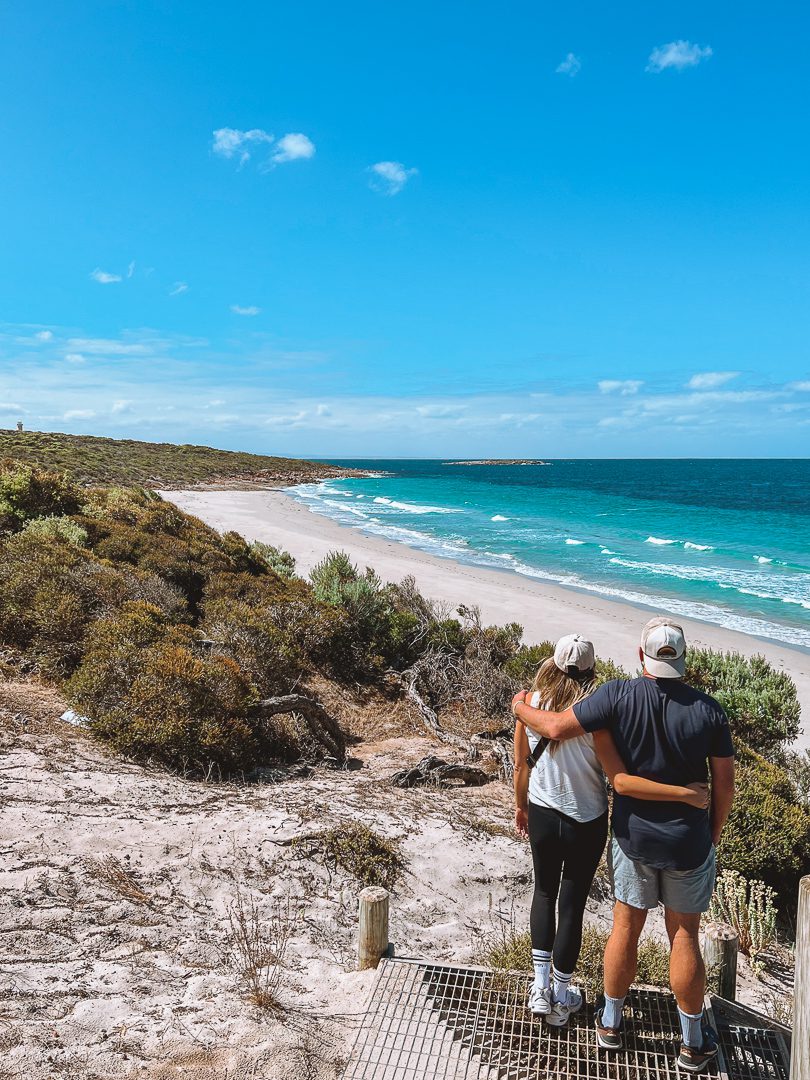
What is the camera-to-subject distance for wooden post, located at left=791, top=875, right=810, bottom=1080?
216 centimetres

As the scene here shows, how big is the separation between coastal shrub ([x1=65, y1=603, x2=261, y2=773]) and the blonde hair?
386 centimetres

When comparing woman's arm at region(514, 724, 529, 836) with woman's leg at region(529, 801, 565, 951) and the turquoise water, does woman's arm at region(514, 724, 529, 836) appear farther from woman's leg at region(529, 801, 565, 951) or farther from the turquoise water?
the turquoise water

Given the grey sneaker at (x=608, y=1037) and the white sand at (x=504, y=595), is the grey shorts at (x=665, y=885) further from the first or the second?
the white sand at (x=504, y=595)

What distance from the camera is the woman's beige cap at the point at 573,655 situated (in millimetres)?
2988

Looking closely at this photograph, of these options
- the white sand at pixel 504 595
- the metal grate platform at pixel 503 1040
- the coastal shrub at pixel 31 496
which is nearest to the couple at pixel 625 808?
the metal grate platform at pixel 503 1040

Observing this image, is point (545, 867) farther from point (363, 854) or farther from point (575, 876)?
point (363, 854)

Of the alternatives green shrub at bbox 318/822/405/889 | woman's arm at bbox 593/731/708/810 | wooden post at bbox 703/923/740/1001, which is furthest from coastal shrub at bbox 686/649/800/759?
woman's arm at bbox 593/731/708/810

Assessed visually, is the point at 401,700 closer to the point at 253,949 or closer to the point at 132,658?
the point at 132,658

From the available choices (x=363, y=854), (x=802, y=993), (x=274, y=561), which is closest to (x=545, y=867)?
(x=802, y=993)

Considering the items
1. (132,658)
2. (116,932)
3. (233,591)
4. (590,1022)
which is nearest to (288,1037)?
(116,932)

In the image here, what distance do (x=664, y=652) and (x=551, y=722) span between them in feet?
1.87

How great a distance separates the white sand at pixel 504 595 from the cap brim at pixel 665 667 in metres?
8.61

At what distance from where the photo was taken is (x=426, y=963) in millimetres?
3537

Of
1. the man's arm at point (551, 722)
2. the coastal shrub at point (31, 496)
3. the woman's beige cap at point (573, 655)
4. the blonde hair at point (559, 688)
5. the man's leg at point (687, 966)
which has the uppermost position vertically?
the coastal shrub at point (31, 496)
